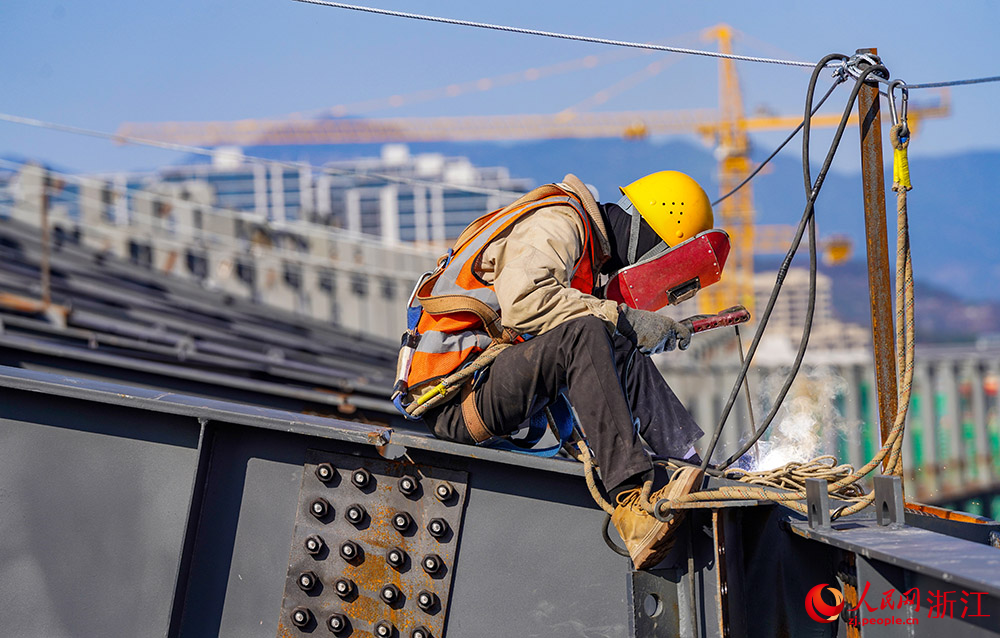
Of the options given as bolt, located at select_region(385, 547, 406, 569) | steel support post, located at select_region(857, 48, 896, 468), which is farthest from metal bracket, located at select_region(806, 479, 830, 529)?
bolt, located at select_region(385, 547, 406, 569)

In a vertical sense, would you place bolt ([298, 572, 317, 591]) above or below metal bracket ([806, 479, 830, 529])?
below

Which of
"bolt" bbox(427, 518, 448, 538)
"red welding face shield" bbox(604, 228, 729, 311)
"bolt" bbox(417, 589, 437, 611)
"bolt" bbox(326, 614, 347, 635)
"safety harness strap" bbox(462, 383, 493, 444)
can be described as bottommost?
"bolt" bbox(326, 614, 347, 635)

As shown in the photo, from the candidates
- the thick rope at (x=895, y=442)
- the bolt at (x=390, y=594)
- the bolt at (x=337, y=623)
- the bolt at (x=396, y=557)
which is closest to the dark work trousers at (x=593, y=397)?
the thick rope at (x=895, y=442)

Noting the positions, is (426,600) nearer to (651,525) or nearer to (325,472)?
(325,472)

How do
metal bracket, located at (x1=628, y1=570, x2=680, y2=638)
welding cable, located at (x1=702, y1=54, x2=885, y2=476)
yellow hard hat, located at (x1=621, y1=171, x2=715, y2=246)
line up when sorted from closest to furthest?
1. welding cable, located at (x1=702, y1=54, x2=885, y2=476)
2. metal bracket, located at (x1=628, y1=570, x2=680, y2=638)
3. yellow hard hat, located at (x1=621, y1=171, x2=715, y2=246)

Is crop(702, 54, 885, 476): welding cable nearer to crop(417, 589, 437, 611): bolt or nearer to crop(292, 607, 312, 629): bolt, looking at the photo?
crop(417, 589, 437, 611): bolt

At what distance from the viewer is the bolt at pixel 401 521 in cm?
366

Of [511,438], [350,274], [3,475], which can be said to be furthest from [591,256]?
[350,274]

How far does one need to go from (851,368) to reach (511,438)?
15.0 metres

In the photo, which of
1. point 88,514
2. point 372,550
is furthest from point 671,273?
point 88,514

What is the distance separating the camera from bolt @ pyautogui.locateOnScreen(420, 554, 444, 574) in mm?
3596

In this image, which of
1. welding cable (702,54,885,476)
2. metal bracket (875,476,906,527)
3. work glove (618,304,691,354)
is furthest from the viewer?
work glove (618,304,691,354)

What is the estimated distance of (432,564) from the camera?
3.59m

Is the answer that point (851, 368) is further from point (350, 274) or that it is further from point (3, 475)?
point (3, 475)
